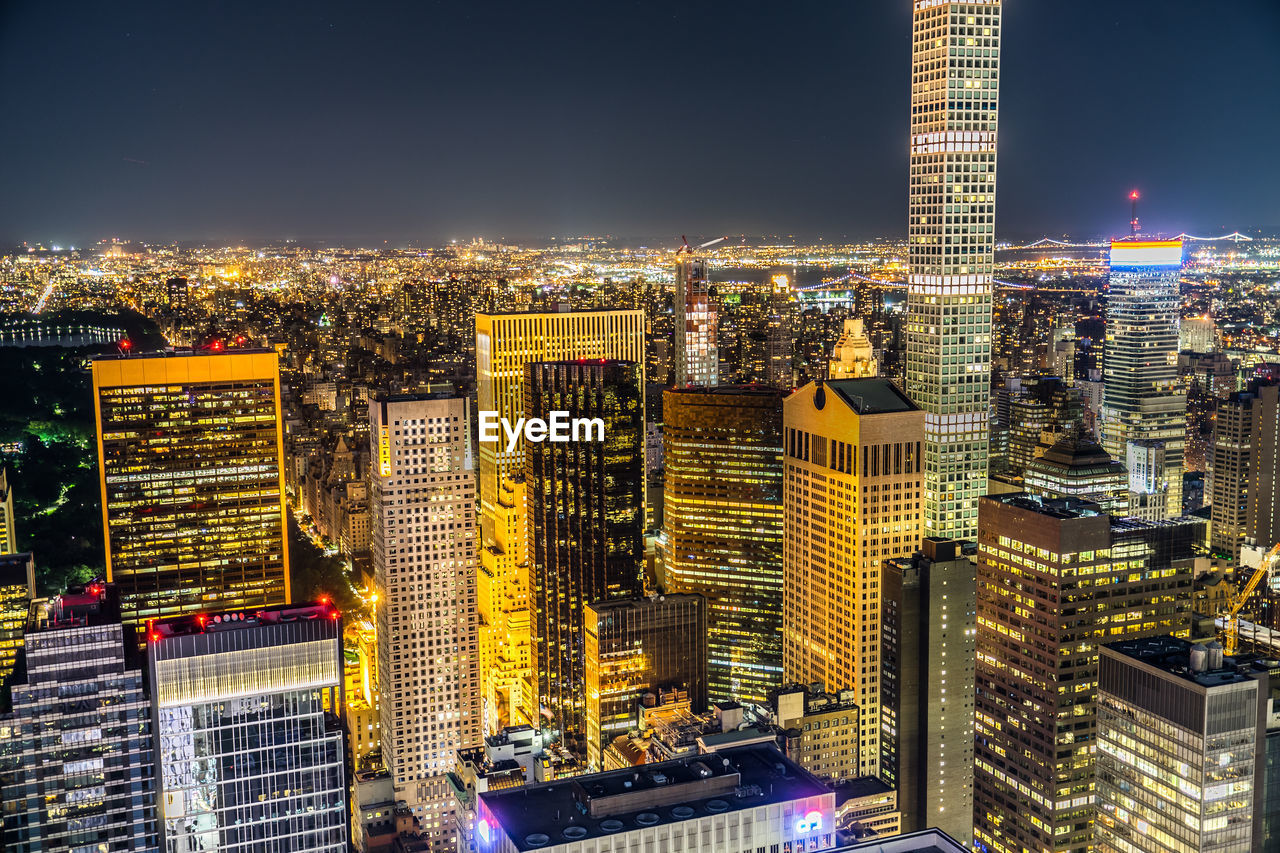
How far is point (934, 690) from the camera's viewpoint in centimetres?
3697

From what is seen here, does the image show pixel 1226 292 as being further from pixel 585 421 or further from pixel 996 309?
pixel 585 421

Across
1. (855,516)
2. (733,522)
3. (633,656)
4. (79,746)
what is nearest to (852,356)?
(733,522)

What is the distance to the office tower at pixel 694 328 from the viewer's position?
249ft

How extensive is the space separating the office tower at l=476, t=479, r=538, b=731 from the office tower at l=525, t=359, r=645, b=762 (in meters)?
2.58

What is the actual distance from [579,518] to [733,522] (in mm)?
6694

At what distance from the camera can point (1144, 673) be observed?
2291 centimetres

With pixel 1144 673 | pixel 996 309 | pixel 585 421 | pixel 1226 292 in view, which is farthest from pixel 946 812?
pixel 1226 292

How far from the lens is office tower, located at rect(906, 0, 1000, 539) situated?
139ft

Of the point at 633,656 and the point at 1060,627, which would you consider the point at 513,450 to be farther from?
the point at 1060,627

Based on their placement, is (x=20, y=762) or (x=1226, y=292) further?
(x=1226, y=292)

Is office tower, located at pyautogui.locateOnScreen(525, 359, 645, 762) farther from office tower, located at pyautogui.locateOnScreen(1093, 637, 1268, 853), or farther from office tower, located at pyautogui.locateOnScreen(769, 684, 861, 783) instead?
office tower, located at pyautogui.locateOnScreen(1093, 637, 1268, 853)

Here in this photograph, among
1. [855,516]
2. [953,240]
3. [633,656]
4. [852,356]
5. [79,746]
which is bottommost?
[633,656]

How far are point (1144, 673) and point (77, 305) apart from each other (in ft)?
192

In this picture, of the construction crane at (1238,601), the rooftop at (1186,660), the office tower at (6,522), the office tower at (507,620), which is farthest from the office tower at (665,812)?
the office tower at (6,522)
